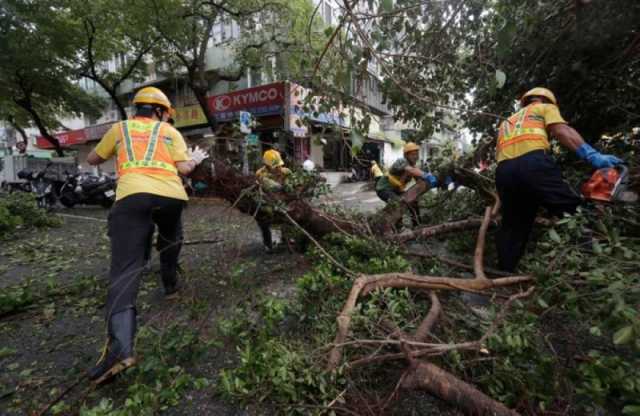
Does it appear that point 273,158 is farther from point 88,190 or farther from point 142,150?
point 88,190

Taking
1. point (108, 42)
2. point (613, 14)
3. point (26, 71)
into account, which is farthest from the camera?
point (108, 42)

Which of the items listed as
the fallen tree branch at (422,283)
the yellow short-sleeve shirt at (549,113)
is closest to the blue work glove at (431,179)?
the yellow short-sleeve shirt at (549,113)

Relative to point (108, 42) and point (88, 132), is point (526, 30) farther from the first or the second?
point (88, 132)

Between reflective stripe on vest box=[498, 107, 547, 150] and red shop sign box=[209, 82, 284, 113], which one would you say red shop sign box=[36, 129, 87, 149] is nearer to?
red shop sign box=[209, 82, 284, 113]

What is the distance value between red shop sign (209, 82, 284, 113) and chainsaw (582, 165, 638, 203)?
9.32 m

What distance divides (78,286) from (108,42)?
1074cm

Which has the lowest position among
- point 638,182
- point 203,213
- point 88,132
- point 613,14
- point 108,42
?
point 203,213

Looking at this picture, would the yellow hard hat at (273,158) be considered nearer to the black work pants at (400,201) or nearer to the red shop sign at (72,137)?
the black work pants at (400,201)

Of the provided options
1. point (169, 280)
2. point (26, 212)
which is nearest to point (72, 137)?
point (26, 212)

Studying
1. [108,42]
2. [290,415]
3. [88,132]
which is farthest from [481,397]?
[88,132]

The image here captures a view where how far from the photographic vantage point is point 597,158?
206 cm

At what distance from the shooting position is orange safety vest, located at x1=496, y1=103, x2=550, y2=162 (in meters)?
2.32

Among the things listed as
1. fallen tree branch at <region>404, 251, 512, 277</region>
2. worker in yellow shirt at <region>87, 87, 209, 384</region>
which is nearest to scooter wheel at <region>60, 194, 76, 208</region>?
worker in yellow shirt at <region>87, 87, 209, 384</region>

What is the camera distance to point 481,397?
1269 mm
